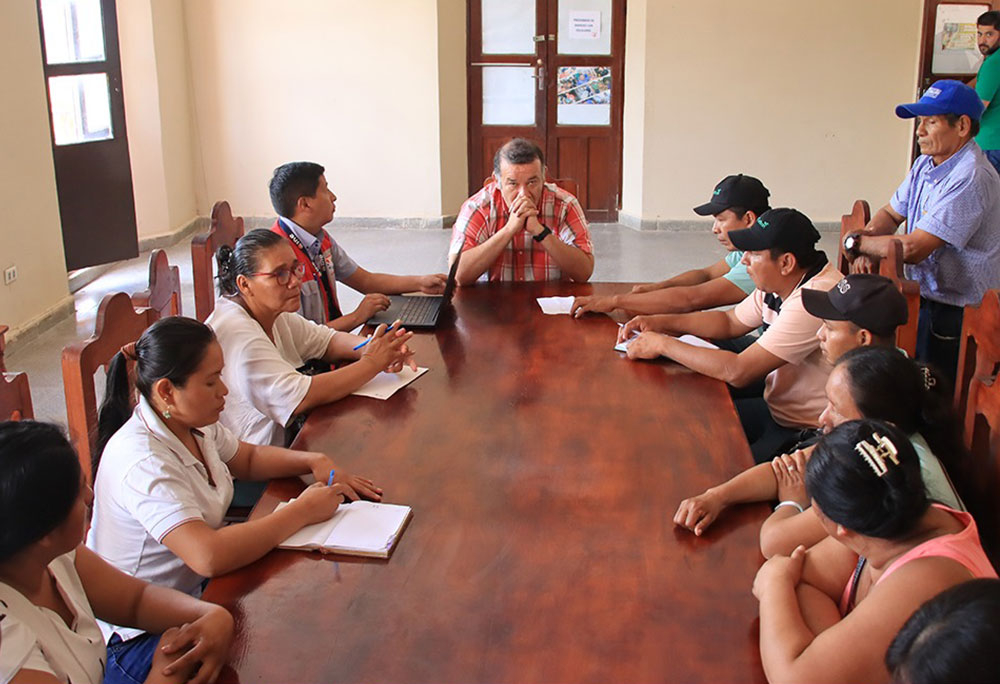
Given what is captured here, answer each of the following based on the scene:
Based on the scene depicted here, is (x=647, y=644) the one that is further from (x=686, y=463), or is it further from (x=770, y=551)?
(x=686, y=463)

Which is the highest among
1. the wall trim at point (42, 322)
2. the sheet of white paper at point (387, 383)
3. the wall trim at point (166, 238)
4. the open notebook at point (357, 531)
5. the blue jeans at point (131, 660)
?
the sheet of white paper at point (387, 383)

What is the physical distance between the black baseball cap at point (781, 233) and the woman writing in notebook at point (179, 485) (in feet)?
4.28

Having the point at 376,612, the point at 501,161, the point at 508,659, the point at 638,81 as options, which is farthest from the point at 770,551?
the point at 638,81

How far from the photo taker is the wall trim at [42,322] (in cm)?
489

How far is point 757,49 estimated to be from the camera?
286 inches

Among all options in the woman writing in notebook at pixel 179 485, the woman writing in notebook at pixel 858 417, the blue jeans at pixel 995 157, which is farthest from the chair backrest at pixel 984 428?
the blue jeans at pixel 995 157

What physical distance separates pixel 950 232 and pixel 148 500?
2679 mm

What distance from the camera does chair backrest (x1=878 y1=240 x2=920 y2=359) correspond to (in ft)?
8.50

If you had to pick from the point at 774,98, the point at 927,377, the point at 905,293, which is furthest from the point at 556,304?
the point at 774,98

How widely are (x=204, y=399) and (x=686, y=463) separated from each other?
3.13ft

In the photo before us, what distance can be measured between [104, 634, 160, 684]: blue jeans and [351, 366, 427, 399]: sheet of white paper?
2.81ft

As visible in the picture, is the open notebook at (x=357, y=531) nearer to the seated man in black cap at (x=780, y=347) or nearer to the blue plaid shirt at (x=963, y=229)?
the seated man in black cap at (x=780, y=347)

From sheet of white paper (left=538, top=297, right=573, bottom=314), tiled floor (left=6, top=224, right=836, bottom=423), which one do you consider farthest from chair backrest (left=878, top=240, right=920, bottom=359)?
tiled floor (left=6, top=224, right=836, bottom=423)

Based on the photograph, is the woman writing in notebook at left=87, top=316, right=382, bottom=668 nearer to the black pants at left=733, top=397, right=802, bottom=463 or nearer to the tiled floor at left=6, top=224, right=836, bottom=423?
the black pants at left=733, top=397, right=802, bottom=463
